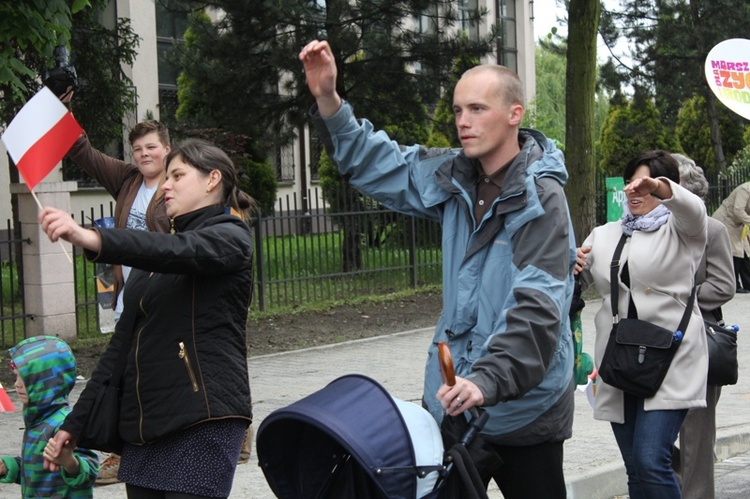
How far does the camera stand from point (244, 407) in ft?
11.9

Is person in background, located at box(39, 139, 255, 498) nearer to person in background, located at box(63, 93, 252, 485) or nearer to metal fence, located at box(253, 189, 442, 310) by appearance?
person in background, located at box(63, 93, 252, 485)

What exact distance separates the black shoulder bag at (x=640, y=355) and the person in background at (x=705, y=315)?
62cm

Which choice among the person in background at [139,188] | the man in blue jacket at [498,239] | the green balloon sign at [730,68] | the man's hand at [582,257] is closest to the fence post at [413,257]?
the green balloon sign at [730,68]

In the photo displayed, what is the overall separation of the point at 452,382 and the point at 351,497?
0.51 metres

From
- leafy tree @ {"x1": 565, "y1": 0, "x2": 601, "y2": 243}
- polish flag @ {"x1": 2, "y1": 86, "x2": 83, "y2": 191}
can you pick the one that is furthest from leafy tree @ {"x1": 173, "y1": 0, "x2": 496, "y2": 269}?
polish flag @ {"x1": 2, "y1": 86, "x2": 83, "y2": 191}

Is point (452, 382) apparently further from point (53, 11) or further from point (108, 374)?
point (53, 11)

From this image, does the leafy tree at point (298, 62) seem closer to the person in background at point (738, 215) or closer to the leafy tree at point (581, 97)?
the leafy tree at point (581, 97)

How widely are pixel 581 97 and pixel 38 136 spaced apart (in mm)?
12841

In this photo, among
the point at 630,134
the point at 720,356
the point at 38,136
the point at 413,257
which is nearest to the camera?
the point at 38,136

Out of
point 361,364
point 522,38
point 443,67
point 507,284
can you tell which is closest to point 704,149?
point 522,38

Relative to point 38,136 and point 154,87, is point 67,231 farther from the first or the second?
point 154,87

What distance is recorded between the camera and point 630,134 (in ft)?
97.5

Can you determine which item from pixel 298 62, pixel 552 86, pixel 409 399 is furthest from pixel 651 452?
pixel 552 86

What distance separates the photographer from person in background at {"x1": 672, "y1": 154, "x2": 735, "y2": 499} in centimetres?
541
